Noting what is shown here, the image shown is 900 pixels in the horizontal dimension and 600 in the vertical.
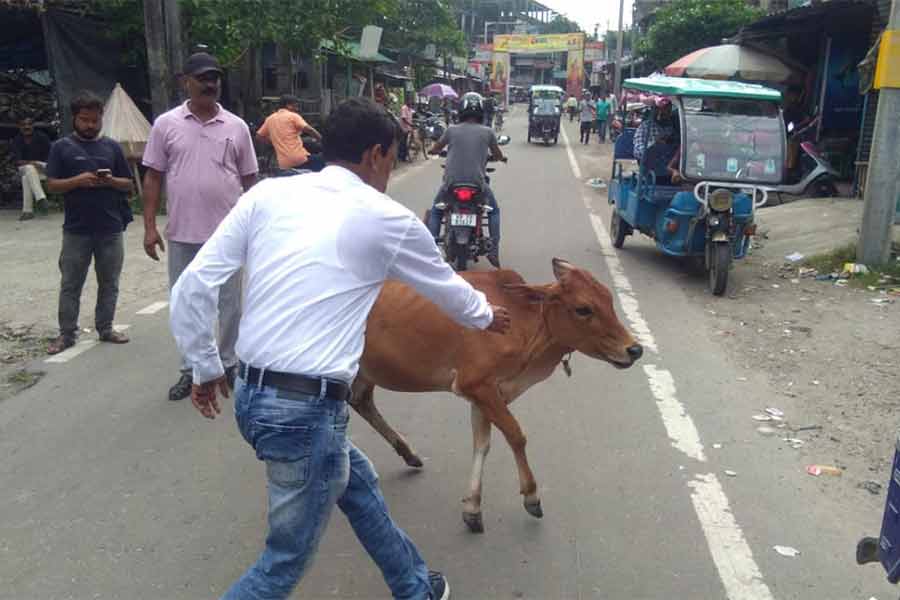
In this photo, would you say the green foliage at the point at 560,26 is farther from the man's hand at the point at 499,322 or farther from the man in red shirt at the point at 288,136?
the man's hand at the point at 499,322

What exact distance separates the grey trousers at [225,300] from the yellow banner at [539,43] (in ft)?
189

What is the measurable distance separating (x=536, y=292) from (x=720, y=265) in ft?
17.1

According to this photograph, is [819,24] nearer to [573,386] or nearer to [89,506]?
[573,386]

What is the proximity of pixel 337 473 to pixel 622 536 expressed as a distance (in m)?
1.69

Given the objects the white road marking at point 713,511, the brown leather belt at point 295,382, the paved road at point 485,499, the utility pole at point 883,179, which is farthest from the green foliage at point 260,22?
the brown leather belt at point 295,382

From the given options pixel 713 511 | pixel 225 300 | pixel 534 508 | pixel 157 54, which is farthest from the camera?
pixel 157 54

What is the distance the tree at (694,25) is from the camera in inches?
913

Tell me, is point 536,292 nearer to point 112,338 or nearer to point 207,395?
point 207,395

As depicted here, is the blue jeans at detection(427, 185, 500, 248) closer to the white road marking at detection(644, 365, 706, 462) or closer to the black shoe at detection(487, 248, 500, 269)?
the black shoe at detection(487, 248, 500, 269)

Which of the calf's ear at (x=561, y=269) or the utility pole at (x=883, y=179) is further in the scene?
the utility pole at (x=883, y=179)

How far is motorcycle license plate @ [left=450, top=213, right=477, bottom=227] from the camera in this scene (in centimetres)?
866

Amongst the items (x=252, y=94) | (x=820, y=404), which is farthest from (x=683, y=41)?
(x=820, y=404)

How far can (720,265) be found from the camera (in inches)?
320

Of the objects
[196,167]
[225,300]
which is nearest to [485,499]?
[225,300]
